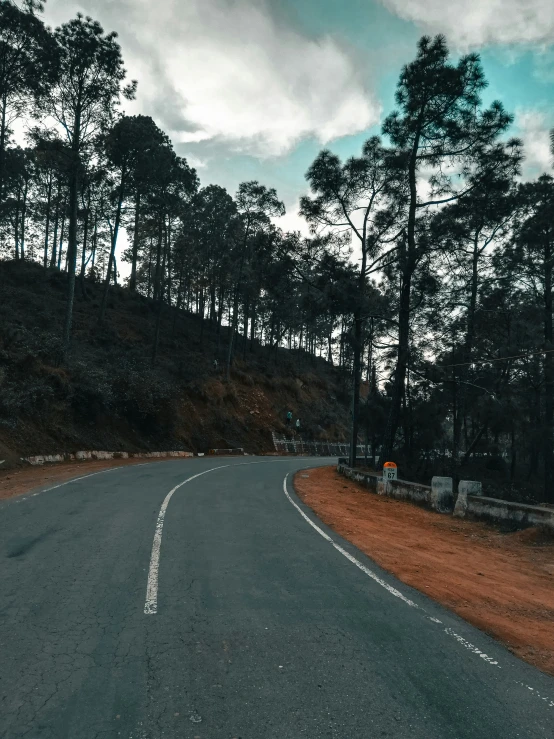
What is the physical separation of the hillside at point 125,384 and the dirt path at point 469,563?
14953 mm

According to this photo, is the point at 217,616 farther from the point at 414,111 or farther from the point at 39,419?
the point at 414,111

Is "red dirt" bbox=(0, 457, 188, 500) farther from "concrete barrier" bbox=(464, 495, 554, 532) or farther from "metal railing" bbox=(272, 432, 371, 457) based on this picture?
"metal railing" bbox=(272, 432, 371, 457)

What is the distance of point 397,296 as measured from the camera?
26500 mm

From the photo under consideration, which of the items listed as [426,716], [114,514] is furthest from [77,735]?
[114,514]

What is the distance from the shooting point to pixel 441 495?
46.2ft

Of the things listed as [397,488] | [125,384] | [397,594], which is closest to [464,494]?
[397,488]

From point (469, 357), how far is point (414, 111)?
40.4ft

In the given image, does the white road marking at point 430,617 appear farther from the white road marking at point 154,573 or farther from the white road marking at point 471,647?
the white road marking at point 154,573

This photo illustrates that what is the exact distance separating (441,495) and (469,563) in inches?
227

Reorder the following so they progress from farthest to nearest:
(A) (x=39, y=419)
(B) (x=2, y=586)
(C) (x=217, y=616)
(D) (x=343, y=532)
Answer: (A) (x=39, y=419) < (D) (x=343, y=532) < (B) (x=2, y=586) < (C) (x=217, y=616)

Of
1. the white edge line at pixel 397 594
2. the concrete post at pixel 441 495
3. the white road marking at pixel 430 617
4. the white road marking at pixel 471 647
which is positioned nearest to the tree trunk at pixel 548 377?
the concrete post at pixel 441 495

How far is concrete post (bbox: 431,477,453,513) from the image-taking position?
13945 millimetres

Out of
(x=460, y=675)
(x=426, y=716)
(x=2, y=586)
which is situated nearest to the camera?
(x=426, y=716)

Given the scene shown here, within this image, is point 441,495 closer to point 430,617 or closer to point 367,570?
point 367,570
